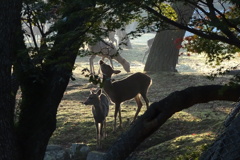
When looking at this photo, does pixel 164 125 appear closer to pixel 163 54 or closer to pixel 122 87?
pixel 122 87

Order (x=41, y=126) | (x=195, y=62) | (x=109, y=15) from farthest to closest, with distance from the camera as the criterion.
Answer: (x=195, y=62)
(x=41, y=126)
(x=109, y=15)

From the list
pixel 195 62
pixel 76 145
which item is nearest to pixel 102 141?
pixel 76 145

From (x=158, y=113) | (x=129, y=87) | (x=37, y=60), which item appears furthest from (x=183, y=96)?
(x=129, y=87)

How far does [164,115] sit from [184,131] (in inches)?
163

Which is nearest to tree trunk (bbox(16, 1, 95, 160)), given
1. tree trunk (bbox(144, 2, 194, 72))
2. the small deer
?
the small deer

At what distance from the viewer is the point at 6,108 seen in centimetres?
745

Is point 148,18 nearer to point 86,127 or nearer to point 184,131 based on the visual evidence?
point 184,131

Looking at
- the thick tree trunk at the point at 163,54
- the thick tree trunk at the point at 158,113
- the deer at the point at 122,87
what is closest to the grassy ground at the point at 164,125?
the deer at the point at 122,87

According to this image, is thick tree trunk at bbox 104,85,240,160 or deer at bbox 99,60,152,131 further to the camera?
deer at bbox 99,60,152,131

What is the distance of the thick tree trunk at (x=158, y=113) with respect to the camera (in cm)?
746

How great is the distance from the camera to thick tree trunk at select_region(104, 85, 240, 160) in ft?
24.5

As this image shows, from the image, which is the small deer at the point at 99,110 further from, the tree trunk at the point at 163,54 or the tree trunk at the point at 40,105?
the tree trunk at the point at 163,54

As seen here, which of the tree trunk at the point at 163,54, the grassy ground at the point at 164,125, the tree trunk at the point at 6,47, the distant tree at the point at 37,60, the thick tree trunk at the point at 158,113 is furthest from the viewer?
the tree trunk at the point at 163,54

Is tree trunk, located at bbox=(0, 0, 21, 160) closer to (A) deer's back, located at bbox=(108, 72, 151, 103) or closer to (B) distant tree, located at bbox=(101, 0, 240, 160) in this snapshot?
(B) distant tree, located at bbox=(101, 0, 240, 160)
